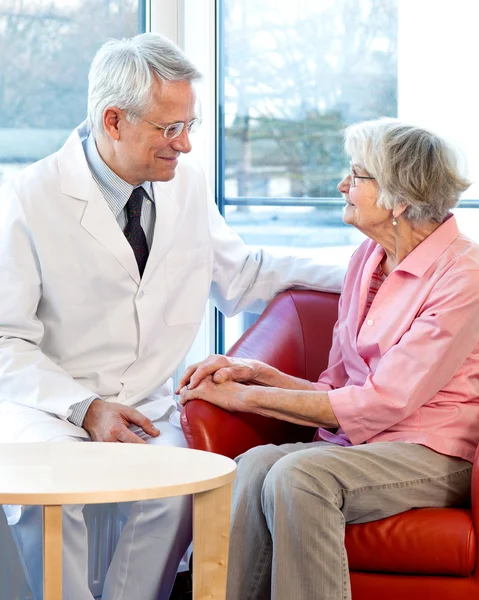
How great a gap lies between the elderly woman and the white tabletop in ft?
0.74

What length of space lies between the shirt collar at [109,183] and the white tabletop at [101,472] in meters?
0.68

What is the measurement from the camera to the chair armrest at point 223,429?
2082 mm

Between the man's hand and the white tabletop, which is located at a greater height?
the white tabletop

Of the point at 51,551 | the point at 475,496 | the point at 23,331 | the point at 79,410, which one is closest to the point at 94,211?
the point at 23,331

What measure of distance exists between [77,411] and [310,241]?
1461mm

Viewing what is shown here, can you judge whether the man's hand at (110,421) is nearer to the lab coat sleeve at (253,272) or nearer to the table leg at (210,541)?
the table leg at (210,541)

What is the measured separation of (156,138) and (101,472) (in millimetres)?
906

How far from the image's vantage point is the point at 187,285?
8.09 feet

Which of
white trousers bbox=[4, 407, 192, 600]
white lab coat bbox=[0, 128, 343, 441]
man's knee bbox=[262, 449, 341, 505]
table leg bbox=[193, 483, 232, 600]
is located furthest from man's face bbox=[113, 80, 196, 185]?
table leg bbox=[193, 483, 232, 600]

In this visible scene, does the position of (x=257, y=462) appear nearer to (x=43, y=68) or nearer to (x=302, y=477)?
(x=302, y=477)

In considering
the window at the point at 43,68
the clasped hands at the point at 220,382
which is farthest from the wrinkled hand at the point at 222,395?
the window at the point at 43,68

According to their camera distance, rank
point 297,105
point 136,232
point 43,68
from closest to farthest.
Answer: point 136,232 → point 43,68 → point 297,105

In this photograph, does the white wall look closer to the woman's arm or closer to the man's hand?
the woman's arm

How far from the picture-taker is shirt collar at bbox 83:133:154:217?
7.59ft
